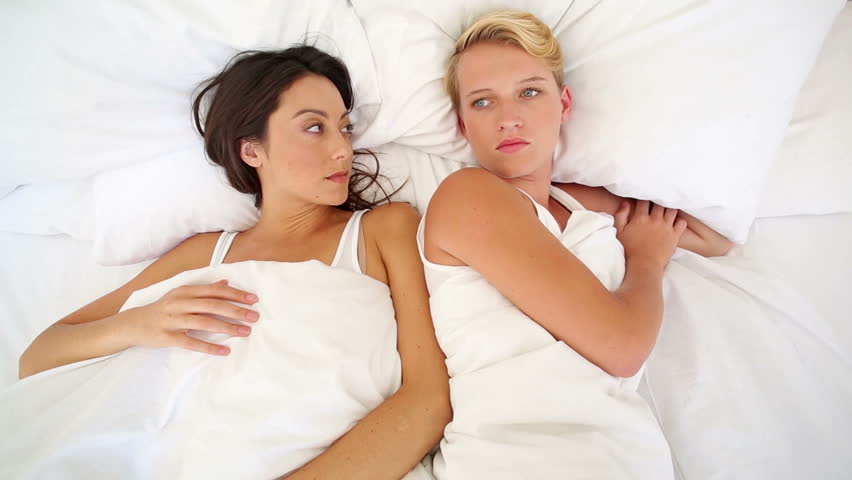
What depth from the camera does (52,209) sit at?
1.40 m

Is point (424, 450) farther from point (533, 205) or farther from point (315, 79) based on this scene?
point (315, 79)

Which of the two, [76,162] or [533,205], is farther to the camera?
[76,162]

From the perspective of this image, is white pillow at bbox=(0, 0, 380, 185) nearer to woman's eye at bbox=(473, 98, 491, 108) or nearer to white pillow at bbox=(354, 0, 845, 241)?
white pillow at bbox=(354, 0, 845, 241)

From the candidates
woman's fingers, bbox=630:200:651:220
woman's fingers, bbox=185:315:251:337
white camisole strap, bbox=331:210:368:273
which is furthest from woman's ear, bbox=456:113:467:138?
woman's fingers, bbox=185:315:251:337

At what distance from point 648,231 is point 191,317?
111 centimetres

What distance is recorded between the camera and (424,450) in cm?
96

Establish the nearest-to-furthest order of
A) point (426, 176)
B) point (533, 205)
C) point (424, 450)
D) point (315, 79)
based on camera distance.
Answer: point (424, 450)
point (533, 205)
point (315, 79)
point (426, 176)


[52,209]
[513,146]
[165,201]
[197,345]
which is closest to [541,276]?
[513,146]

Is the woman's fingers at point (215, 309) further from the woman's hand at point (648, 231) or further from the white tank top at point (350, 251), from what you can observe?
the woman's hand at point (648, 231)

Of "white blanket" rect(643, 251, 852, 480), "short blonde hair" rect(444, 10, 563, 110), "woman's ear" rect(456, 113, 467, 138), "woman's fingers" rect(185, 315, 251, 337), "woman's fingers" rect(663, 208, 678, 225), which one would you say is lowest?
"white blanket" rect(643, 251, 852, 480)

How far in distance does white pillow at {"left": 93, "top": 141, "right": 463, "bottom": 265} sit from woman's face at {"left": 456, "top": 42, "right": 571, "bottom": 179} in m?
0.24

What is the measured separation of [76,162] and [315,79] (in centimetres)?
70

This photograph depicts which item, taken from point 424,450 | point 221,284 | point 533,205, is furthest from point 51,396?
point 533,205

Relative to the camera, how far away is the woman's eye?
118 cm
